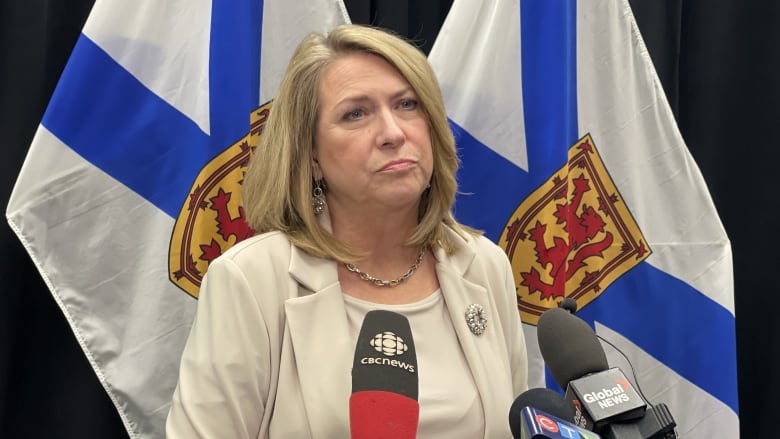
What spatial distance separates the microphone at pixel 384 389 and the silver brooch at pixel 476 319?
0.69m

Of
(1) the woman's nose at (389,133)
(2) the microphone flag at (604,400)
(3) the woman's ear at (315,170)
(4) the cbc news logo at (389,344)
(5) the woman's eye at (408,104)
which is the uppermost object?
(5) the woman's eye at (408,104)

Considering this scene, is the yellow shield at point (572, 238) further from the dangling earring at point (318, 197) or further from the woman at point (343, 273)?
the dangling earring at point (318, 197)

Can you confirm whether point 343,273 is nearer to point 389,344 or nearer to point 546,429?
point 389,344

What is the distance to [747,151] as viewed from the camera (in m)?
2.77

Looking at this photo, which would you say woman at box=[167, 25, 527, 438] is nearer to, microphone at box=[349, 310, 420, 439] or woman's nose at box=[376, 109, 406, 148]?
woman's nose at box=[376, 109, 406, 148]

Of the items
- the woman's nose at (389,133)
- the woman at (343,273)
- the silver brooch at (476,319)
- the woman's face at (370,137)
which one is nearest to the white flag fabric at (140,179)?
the woman at (343,273)

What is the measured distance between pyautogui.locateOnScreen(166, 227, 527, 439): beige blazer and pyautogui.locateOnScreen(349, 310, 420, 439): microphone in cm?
54

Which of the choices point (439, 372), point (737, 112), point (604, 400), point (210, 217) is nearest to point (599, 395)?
point (604, 400)

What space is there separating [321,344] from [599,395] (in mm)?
680

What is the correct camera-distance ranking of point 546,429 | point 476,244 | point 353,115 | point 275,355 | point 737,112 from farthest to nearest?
point 737,112, point 476,244, point 353,115, point 275,355, point 546,429

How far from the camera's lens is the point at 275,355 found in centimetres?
154

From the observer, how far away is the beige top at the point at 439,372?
5.04 feet

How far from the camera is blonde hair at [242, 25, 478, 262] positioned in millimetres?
1682

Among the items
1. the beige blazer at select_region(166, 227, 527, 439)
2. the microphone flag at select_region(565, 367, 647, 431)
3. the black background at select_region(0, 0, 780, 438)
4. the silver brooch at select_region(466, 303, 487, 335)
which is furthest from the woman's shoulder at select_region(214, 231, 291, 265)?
the black background at select_region(0, 0, 780, 438)
